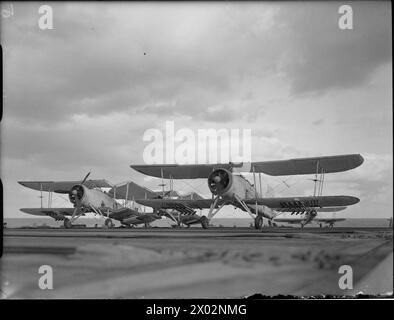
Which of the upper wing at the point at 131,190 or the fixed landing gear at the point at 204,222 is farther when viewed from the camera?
the fixed landing gear at the point at 204,222

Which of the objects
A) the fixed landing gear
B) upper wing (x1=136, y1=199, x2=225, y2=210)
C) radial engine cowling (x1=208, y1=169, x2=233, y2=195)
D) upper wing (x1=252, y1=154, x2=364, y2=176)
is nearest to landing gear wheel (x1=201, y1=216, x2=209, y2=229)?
the fixed landing gear

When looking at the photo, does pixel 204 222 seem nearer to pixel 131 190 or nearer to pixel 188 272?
pixel 131 190

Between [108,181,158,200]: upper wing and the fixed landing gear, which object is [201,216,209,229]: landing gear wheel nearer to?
the fixed landing gear

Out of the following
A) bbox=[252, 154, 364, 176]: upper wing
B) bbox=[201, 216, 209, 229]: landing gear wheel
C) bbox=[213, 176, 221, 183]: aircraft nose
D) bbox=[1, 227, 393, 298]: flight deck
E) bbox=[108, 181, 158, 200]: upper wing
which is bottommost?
bbox=[201, 216, 209, 229]: landing gear wheel

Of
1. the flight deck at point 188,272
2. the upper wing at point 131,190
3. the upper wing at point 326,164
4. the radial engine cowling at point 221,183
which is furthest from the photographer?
the radial engine cowling at point 221,183

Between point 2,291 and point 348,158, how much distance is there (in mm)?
2209

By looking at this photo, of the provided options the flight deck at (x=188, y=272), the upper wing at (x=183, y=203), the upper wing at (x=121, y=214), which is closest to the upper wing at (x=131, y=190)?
the flight deck at (x=188, y=272)

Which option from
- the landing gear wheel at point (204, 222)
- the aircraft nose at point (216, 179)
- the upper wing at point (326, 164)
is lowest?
the landing gear wheel at point (204, 222)

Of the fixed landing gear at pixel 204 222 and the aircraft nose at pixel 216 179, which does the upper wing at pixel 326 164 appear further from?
the fixed landing gear at pixel 204 222

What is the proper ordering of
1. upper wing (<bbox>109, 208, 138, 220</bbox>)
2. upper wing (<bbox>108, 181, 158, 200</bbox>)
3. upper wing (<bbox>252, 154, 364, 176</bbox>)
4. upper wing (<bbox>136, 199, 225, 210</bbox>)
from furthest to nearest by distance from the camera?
upper wing (<bbox>109, 208, 138, 220</bbox>) < upper wing (<bbox>136, 199, 225, 210</bbox>) < upper wing (<bbox>108, 181, 158, 200</bbox>) < upper wing (<bbox>252, 154, 364, 176</bbox>)

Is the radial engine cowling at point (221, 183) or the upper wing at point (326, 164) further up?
the upper wing at point (326, 164)

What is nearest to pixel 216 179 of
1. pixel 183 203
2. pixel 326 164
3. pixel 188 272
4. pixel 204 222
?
pixel 204 222

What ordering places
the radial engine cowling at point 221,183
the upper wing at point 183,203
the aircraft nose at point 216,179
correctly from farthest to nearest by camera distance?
the upper wing at point 183,203, the radial engine cowling at point 221,183, the aircraft nose at point 216,179
